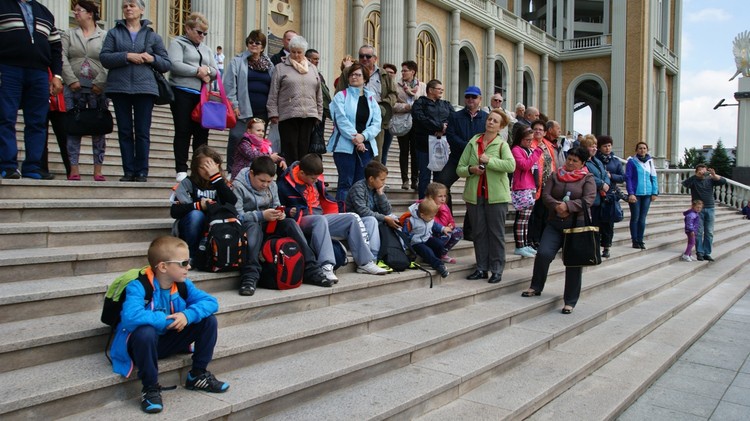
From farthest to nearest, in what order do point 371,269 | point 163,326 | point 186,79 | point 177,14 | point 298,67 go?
point 177,14 < point 298,67 < point 186,79 < point 371,269 < point 163,326

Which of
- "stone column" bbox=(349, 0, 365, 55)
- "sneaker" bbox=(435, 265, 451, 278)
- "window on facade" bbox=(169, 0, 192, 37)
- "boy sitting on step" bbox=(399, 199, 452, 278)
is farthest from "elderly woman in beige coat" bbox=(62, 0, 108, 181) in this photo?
"stone column" bbox=(349, 0, 365, 55)

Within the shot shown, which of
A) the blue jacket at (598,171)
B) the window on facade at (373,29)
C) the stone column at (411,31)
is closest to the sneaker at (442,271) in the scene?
the blue jacket at (598,171)

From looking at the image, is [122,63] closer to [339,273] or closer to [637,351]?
[339,273]

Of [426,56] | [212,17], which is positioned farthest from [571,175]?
[426,56]

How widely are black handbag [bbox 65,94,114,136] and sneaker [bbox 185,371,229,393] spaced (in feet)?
12.0

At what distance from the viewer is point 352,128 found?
6.64 metres

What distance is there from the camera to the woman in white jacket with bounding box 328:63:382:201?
661cm

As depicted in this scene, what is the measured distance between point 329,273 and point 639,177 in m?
7.32

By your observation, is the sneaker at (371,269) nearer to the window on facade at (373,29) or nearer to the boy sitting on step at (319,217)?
the boy sitting on step at (319,217)

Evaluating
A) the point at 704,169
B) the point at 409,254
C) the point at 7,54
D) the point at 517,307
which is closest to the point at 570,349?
the point at 517,307

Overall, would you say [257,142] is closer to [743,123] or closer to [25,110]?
[25,110]

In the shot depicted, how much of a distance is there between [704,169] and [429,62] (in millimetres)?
17103

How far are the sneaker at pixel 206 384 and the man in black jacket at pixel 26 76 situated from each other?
3.08 meters

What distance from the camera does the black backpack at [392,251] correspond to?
582 centimetres
